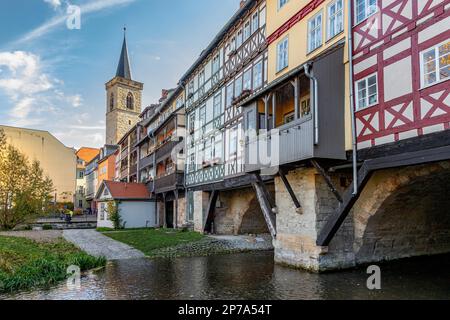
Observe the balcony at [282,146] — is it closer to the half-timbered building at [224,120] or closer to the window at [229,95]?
the half-timbered building at [224,120]

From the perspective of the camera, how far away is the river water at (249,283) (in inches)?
332

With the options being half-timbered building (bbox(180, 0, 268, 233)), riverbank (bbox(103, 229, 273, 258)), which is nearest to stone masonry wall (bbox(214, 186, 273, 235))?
half-timbered building (bbox(180, 0, 268, 233))

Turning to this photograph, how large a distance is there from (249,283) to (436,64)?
6.53 metres

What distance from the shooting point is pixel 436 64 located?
7656mm

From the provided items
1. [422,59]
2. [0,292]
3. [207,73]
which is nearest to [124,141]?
[207,73]

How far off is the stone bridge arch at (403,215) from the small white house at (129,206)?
70.0 feet

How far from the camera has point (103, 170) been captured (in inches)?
2222

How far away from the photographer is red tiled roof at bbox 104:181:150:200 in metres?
29.3

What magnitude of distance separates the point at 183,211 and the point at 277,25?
14.9 metres

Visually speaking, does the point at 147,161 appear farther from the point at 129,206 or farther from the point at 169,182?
the point at 169,182

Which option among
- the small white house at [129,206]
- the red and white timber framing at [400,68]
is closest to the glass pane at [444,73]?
the red and white timber framing at [400,68]

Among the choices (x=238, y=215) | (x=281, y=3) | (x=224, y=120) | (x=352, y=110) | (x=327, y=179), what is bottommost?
(x=238, y=215)

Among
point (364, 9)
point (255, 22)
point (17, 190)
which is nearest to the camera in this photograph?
point (364, 9)

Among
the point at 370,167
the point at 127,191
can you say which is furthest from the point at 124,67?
the point at 370,167
